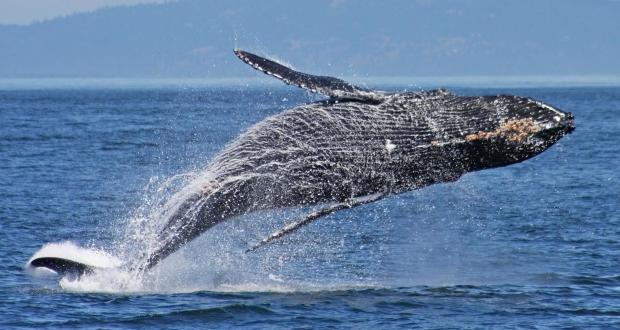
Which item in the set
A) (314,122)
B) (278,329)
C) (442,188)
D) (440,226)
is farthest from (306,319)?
(442,188)

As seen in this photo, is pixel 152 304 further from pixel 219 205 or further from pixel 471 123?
pixel 471 123

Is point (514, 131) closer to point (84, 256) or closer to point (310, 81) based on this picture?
point (310, 81)

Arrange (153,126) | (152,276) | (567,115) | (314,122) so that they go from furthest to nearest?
(153,126) < (152,276) < (314,122) < (567,115)

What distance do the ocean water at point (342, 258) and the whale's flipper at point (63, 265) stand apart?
0.41 m

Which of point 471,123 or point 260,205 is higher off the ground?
point 471,123

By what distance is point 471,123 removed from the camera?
14.2 meters

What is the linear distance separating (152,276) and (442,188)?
17.3 meters

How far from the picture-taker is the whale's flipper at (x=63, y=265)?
14367 millimetres

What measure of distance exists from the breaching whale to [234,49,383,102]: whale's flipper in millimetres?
12

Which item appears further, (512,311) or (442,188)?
(442,188)

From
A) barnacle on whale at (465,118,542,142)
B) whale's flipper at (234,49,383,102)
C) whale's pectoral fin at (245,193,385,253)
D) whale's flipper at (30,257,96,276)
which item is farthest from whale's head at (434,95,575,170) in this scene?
whale's flipper at (30,257,96,276)

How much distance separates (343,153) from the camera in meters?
14.4

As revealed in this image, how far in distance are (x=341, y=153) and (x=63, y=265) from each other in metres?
3.68

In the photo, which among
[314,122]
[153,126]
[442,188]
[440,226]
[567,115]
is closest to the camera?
[567,115]
